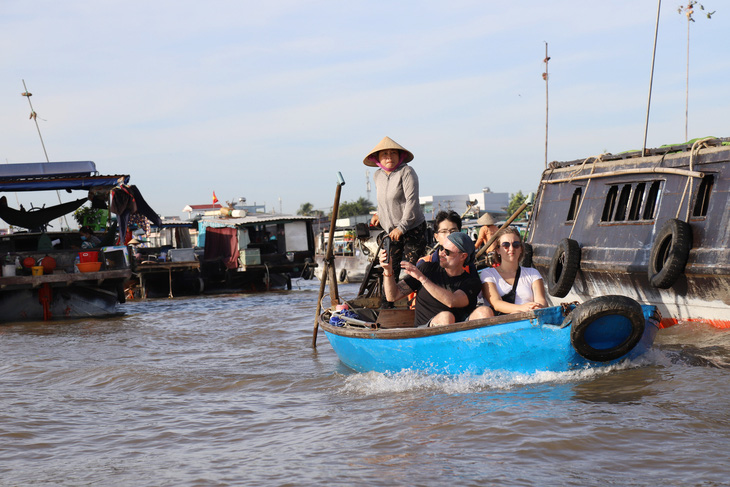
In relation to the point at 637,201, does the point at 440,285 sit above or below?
below

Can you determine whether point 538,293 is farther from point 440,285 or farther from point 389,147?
point 389,147

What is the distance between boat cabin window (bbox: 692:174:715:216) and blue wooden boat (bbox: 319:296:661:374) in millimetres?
3497

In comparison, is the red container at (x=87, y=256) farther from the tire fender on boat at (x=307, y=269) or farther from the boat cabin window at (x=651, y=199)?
the tire fender on boat at (x=307, y=269)

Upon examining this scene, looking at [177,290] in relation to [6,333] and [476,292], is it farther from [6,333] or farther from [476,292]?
[476,292]

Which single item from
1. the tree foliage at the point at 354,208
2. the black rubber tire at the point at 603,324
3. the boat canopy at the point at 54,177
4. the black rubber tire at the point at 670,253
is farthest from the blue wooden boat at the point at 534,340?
the tree foliage at the point at 354,208

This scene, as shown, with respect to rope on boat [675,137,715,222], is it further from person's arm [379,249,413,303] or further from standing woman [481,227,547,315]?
person's arm [379,249,413,303]

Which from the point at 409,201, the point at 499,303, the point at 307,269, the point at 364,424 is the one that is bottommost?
the point at 364,424

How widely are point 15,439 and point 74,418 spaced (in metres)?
0.70

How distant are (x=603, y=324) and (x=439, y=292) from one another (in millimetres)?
1254

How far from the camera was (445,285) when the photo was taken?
6.21 meters

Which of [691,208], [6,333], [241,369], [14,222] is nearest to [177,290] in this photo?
[14,222]

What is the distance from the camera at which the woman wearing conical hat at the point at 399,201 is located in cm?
754

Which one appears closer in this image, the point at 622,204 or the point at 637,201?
the point at 637,201

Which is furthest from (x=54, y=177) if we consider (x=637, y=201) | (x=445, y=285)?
(x=445, y=285)
